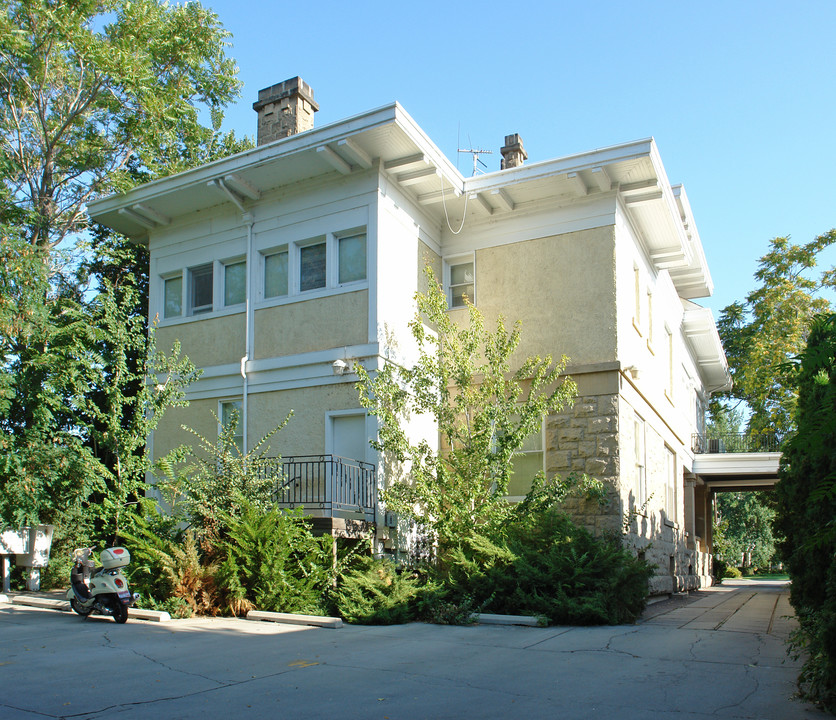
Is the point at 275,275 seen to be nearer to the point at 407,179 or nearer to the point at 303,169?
the point at 303,169

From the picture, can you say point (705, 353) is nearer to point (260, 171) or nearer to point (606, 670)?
point (260, 171)

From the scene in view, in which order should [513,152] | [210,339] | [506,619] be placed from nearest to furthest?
[506,619]
[210,339]
[513,152]

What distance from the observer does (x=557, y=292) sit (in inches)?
549

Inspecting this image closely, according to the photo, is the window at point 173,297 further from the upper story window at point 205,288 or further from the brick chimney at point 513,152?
the brick chimney at point 513,152

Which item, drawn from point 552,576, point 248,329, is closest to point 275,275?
point 248,329

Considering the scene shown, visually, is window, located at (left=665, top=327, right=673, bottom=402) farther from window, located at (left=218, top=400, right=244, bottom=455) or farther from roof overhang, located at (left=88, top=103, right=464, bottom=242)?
window, located at (left=218, top=400, right=244, bottom=455)

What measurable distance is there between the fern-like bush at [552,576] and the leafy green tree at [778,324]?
43.3 feet

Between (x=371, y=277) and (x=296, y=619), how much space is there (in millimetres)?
5654

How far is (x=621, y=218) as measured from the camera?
14016mm

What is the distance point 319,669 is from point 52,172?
→ 16543 millimetres

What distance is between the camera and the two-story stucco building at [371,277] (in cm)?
1287

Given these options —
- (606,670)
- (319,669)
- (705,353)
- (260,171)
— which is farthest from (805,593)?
(705,353)

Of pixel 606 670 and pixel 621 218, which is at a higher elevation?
pixel 621 218

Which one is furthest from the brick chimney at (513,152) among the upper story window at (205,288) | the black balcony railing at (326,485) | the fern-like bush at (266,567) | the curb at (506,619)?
the curb at (506,619)
